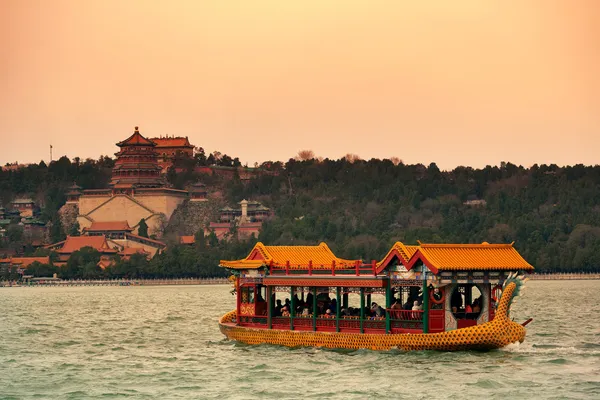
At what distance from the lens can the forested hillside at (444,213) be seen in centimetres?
15316

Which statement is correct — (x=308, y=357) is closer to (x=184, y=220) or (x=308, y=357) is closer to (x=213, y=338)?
(x=213, y=338)

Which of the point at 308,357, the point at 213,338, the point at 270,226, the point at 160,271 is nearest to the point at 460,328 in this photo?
the point at 308,357

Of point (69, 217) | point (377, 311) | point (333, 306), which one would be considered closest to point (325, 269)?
point (333, 306)

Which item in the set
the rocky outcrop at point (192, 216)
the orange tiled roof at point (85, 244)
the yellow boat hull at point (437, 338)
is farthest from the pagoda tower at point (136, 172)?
the yellow boat hull at point (437, 338)

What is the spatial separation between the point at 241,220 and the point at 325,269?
146686 mm

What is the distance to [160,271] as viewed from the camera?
160 m

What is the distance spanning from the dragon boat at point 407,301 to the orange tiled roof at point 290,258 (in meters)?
0.08

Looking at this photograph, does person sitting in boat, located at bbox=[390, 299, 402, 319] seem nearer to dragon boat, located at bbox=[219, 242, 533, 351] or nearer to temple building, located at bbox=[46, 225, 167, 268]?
dragon boat, located at bbox=[219, 242, 533, 351]

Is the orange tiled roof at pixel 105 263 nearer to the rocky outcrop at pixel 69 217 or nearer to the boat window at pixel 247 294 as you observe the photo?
the rocky outcrop at pixel 69 217

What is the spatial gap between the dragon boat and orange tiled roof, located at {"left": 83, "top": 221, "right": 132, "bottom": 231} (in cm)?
13620

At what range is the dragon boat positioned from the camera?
40.7m

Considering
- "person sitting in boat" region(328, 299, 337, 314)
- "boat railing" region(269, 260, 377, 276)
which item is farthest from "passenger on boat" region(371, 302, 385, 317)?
"person sitting in boat" region(328, 299, 337, 314)

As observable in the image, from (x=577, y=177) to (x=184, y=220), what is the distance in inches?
2039

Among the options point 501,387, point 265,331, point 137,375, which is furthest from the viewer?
point 265,331
